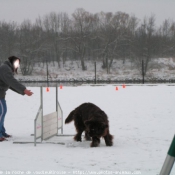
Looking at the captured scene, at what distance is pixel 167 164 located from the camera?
1705mm

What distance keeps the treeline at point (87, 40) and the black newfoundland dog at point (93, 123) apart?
43.7 meters

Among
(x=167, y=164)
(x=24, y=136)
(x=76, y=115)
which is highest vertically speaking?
(x=167, y=164)

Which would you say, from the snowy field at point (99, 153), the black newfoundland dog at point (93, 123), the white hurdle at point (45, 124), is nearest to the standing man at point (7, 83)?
the white hurdle at point (45, 124)

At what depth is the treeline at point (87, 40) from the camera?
2031 inches

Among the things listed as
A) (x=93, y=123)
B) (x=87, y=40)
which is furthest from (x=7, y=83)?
(x=87, y=40)

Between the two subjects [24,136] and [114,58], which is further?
[114,58]

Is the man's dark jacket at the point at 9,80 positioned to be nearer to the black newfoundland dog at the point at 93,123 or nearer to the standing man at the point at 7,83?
the standing man at the point at 7,83

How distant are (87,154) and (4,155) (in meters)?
1.31

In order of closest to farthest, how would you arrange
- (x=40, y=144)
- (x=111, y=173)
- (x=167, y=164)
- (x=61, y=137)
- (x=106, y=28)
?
(x=167, y=164) → (x=111, y=173) → (x=40, y=144) → (x=61, y=137) → (x=106, y=28)

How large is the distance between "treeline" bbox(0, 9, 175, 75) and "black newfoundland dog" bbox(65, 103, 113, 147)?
4366 cm

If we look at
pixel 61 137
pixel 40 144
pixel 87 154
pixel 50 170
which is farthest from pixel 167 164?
pixel 61 137

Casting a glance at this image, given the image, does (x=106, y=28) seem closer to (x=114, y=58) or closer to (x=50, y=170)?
(x=114, y=58)

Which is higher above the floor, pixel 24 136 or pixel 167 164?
pixel 167 164

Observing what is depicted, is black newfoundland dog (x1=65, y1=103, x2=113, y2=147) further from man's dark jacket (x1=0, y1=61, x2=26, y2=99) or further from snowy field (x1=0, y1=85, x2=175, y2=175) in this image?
man's dark jacket (x1=0, y1=61, x2=26, y2=99)
